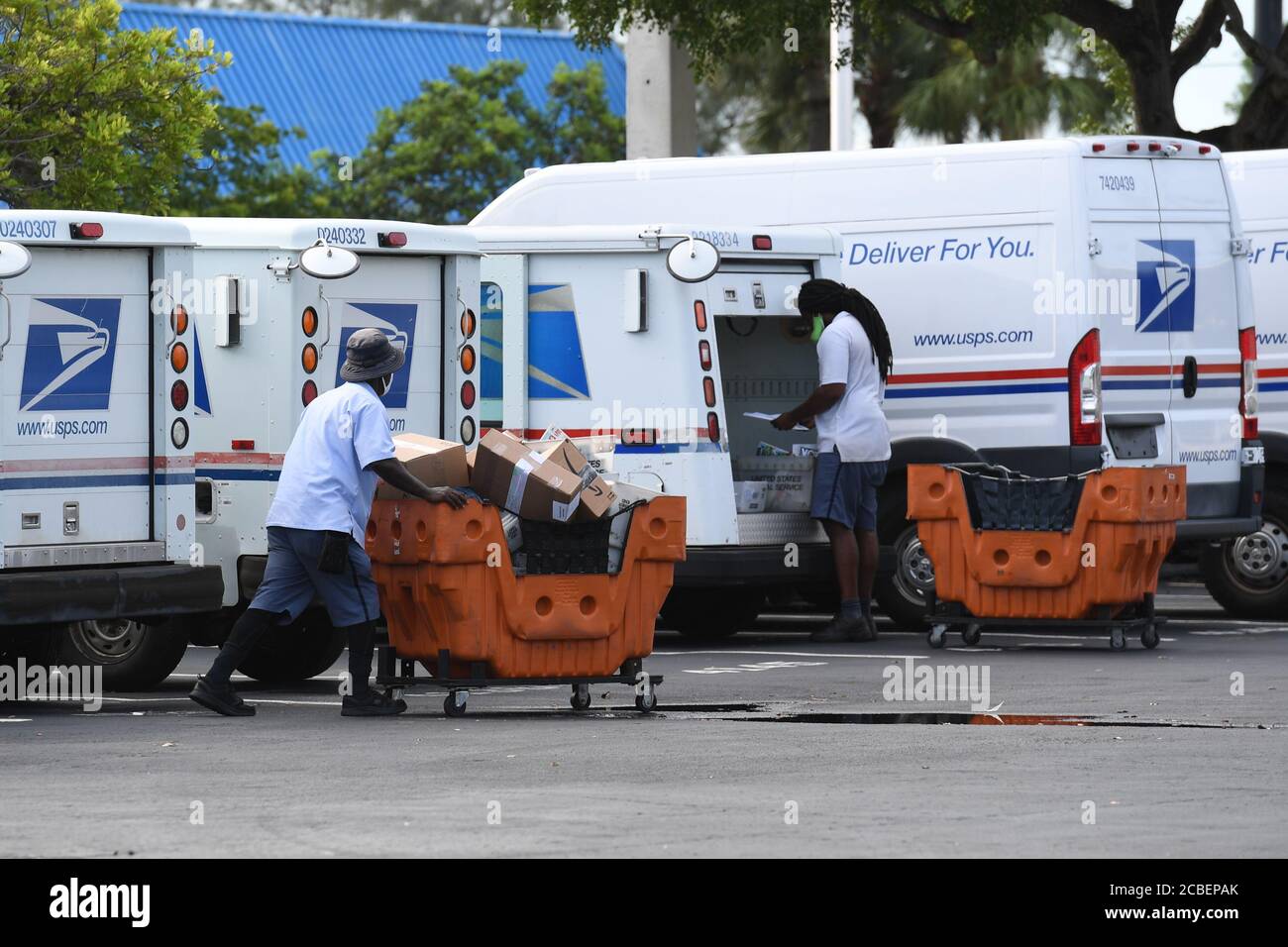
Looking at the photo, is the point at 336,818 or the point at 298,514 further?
the point at 298,514

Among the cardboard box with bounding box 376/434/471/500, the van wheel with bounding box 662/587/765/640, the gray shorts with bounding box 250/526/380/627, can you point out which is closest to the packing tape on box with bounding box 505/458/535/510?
the cardboard box with bounding box 376/434/471/500

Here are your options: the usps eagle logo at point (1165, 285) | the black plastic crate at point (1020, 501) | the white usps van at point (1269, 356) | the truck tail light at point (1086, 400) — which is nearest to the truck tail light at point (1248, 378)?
the usps eagle logo at point (1165, 285)

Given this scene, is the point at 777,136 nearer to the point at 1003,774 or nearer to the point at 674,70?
the point at 674,70

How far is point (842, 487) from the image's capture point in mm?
14648

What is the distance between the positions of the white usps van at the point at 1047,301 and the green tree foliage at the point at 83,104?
4.01 meters

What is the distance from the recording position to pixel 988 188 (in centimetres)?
1497

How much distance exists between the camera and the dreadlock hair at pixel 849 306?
14.6 m

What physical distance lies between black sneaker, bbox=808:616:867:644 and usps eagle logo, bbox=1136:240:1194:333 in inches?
96.9

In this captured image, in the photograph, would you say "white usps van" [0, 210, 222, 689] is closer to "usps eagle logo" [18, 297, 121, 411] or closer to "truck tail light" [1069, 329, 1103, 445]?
"usps eagle logo" [18, 297, 121, 411]

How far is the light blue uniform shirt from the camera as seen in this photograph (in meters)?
10.8

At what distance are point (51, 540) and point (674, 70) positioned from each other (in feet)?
60.5

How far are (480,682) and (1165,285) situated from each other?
608 cm

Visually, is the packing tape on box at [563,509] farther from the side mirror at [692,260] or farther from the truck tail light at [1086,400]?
the truck tail light at [1086,400]
